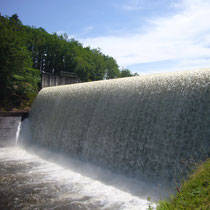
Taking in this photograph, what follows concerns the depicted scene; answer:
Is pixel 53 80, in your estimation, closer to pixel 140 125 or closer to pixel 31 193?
pixel 140 125

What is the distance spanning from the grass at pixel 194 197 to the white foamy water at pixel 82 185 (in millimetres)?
1236

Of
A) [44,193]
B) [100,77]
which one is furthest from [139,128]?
[100,77]

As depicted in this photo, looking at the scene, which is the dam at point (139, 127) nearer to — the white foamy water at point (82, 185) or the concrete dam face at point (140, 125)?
the concrete dam face at point (140, 125)

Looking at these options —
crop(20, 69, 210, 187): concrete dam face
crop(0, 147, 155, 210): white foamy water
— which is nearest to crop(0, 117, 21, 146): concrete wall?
crop(20, 69, 210, 187): concrete dam face

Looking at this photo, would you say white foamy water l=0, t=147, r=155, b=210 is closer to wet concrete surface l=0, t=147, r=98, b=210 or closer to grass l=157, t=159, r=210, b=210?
wet concrete surface l=0, t=147, r=98, b=210

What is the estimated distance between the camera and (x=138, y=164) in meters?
5.82

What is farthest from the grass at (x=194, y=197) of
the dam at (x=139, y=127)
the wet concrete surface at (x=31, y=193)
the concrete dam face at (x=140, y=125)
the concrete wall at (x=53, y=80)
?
the concrete wall at (x=53, y=80)

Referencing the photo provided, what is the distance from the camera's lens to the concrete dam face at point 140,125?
16.5ft

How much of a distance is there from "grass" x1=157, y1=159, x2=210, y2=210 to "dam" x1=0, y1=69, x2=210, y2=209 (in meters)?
0.90

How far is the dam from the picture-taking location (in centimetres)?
502

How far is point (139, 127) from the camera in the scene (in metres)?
6.18

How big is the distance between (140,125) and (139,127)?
6cm

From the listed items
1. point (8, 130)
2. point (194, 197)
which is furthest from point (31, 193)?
point (8, 130)

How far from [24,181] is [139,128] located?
3.24 meters
